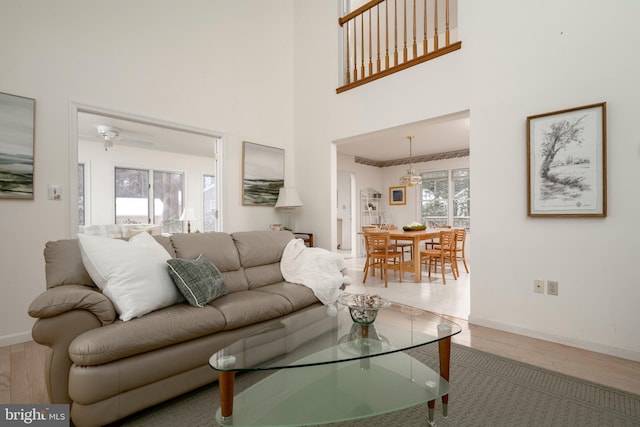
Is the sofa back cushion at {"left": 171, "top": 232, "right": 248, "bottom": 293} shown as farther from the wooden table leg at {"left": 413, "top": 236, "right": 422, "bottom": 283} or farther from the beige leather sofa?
the wooden table leg at {"left": 413, "top": 236, "right": 422, "bottom": 283}

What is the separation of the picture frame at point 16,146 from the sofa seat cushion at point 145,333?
192cm

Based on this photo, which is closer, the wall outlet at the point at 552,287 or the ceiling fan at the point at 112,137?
the wall outlet at the point at 552,287

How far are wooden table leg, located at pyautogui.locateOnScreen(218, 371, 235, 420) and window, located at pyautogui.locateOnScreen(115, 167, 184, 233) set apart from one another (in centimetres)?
683

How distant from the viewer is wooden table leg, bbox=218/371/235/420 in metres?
1.28

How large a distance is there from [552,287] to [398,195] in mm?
6045

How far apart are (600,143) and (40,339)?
3.80m

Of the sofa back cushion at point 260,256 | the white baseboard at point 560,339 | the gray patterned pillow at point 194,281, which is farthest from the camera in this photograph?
the sofa back cushion at point 260,256

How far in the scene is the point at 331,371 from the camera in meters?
1.66

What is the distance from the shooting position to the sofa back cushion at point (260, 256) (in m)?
2.86

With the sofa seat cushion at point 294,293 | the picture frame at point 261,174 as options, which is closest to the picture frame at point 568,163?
the sofa seat cushion at point 294,293

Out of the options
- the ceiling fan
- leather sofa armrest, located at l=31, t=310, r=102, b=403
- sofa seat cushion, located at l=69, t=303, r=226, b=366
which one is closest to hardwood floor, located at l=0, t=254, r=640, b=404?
leather sofa armrest, located at l=31, t=310, r=102, b=403

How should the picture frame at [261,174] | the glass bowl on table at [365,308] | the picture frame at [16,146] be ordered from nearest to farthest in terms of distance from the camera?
the glass bowl on table at [365,308], the picture frame at [16,146], the picture frame at [261,174]

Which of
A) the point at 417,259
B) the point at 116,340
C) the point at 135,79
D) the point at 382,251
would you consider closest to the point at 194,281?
the point at 116,340

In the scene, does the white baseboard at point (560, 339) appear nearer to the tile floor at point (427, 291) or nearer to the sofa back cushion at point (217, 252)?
the tile floor at point (427, 291)
